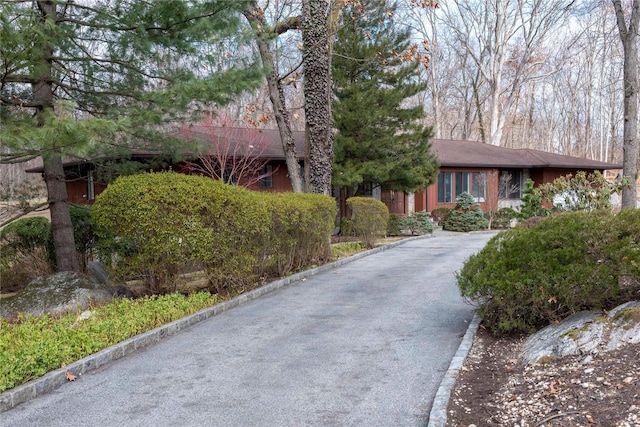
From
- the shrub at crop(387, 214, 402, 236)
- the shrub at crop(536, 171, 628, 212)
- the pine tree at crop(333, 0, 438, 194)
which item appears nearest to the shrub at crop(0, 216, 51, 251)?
the pine tree at crop(333, 0, 438, 194)

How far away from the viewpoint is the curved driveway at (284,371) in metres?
3.90

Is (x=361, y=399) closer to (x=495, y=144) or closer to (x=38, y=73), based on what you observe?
(x=38, y=73)

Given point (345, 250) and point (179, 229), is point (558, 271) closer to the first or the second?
point (179, 229)

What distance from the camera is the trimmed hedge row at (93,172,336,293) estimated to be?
7203mm

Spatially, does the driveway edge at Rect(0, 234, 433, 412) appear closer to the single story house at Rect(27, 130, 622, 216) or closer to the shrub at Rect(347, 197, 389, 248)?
the shrub at Rect(347, 197, 389, 248)

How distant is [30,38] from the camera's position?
6836 millimetres

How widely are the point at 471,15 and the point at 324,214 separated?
28.0m

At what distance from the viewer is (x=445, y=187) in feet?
83.1

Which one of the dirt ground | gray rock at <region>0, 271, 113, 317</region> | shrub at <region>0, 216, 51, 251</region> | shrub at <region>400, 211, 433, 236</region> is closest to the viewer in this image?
the dirt ground

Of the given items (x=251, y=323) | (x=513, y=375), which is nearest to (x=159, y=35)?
(x=251, y=323)

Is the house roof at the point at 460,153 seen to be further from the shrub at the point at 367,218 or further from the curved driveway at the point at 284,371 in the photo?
the curved driveway at the point at 284,371

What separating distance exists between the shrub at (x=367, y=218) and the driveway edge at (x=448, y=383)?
8908 mm

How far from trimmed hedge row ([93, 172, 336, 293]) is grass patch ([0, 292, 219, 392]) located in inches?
18.8

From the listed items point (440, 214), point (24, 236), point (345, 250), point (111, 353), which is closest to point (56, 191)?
point (24, 236)
